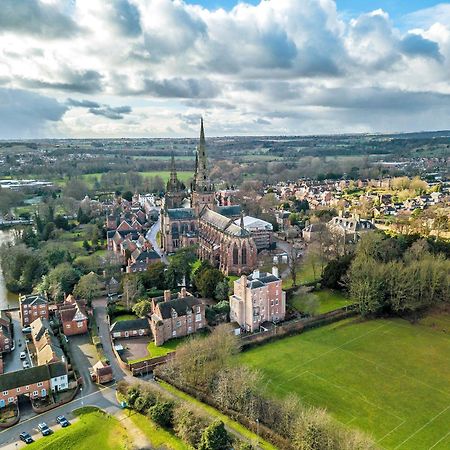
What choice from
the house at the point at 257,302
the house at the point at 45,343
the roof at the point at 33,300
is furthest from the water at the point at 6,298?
the house at the point at 257,302

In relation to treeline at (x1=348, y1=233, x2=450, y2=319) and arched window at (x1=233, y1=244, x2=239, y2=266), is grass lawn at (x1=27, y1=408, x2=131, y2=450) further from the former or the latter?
arched window at (x1=233, y1=244, x2=239, y2=266)

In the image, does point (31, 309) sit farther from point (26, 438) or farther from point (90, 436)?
point (90, 436)

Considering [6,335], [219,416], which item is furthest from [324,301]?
[6,335]

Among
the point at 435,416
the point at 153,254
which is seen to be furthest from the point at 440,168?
the point at 435,416

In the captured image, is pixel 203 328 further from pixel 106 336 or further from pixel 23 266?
pixel 23 266

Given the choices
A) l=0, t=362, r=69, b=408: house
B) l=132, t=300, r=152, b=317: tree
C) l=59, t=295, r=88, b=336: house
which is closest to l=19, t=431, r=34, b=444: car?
l=0, t=362, r=69, b=408: house

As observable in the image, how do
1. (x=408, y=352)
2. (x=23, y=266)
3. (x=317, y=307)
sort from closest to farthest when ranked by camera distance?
1. (x=408, y=352)
2. (x=317, y=307)
3. (x=23, y=266)
